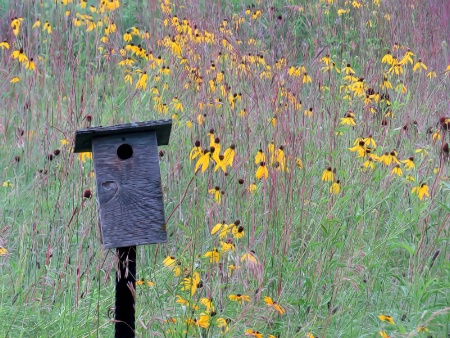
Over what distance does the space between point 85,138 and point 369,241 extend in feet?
4.72

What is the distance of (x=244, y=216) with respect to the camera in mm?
3098

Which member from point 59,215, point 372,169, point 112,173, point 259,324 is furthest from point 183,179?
point 112,173

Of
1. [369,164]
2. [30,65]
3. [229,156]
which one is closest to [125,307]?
[229,156]

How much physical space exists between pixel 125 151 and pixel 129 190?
0.42 ft

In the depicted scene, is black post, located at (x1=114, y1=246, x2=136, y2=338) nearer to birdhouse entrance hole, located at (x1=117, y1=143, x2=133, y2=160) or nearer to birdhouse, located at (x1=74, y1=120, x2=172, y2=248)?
birdhouse, located at (x1=74, y1=120, x2=172, y2=248)

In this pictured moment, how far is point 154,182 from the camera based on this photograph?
2.19m

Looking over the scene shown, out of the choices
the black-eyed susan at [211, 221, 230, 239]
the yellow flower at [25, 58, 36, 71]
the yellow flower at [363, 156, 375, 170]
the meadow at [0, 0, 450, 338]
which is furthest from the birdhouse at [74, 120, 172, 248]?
the yellow flower at [25, 58, 36, 71]

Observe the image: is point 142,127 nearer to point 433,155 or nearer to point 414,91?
point 433,155

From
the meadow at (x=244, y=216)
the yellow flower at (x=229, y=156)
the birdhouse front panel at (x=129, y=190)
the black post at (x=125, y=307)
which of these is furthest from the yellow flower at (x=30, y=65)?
the black post at (x=125, y=307)

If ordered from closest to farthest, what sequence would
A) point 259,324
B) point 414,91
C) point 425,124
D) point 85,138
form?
point 85,138, point 259,324, point 425,124, point 414,91

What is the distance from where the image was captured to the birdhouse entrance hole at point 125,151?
2205 mm

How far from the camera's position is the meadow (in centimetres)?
250

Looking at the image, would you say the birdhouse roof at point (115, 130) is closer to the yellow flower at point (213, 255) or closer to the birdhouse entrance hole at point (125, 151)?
the birdhouse entrance hole at point (125, 151)

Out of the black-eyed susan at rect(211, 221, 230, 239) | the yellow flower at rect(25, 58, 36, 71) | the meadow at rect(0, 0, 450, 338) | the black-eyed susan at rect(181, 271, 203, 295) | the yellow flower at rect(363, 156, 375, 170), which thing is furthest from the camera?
the yellow flower at rect(25, 58, 36, 71)
